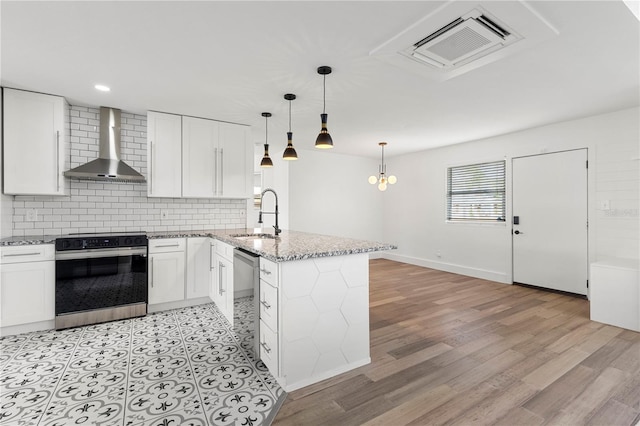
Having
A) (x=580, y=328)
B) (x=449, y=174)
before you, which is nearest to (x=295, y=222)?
(x=449, y=174)

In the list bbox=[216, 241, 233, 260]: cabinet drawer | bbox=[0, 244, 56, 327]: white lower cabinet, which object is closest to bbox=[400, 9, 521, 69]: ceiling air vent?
bbox=[216, 241, 233, 260]: cabinet drawer

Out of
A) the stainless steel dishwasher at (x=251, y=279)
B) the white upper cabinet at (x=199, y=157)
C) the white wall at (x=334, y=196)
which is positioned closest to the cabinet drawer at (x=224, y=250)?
the stainless steel dishwasher at (x=251, y=279)

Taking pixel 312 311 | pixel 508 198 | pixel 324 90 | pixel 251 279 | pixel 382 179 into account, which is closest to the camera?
pixel 312 311

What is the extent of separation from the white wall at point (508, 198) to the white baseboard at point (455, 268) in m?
0.02

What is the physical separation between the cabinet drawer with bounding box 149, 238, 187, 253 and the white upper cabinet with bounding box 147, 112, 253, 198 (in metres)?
0.66

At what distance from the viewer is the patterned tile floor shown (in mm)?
1782

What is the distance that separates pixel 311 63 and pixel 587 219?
13.6 feet

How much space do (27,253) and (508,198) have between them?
6246mm

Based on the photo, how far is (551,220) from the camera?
4367mm

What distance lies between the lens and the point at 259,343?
2.33 m

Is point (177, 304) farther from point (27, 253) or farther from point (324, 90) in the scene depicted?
point (324, 90)

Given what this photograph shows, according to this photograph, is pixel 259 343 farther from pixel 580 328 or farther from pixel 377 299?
pixel 580 328

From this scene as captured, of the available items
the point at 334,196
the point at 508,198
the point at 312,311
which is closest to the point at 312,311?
the point at 312,311

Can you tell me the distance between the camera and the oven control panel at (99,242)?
2.99m
